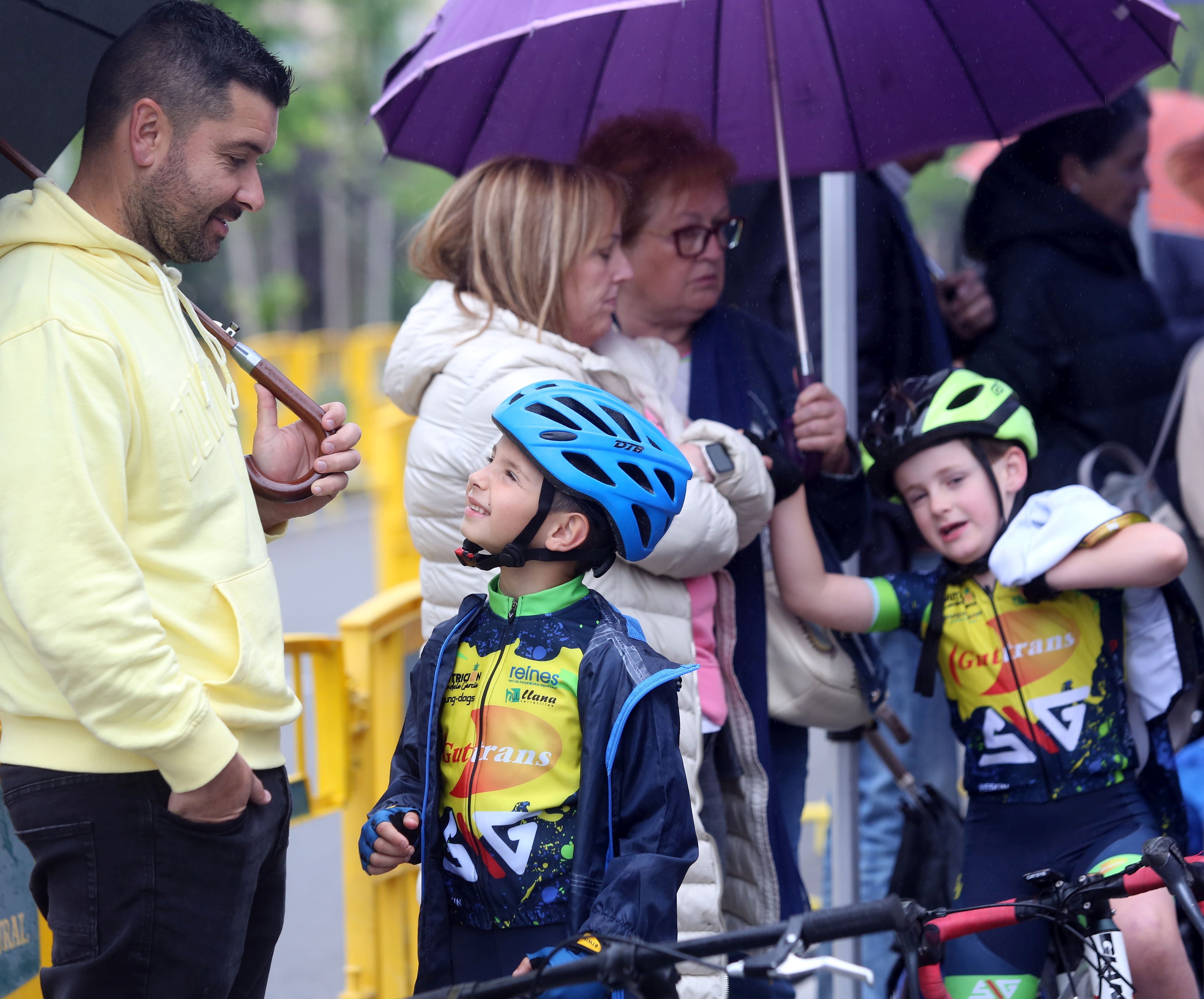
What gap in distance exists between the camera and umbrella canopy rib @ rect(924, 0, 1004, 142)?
10.8ft

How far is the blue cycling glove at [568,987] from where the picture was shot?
6.02 feet

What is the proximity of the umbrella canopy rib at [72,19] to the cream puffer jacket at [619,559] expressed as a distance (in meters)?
0.81

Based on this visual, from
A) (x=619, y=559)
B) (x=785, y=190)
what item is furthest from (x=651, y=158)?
(x=619, y=559)

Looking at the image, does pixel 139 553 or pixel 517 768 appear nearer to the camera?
pixel 139 553

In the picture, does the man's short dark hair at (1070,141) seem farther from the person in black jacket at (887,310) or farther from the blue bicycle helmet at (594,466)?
the blue bicycle helmet at (594,466)

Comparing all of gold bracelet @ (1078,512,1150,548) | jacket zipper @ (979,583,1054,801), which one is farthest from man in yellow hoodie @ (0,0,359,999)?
gold bracelet @ (1078,512,1150,548)

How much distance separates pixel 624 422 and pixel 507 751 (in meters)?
0.62

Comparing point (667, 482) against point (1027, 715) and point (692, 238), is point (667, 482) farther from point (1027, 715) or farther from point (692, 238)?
point (1027, 715)

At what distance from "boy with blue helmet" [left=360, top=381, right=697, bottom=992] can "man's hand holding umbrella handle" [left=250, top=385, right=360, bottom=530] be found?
30 cm

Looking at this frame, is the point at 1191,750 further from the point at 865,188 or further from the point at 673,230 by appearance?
the point at 865,188

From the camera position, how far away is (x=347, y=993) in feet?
12.7

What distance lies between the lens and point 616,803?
83.6 inches

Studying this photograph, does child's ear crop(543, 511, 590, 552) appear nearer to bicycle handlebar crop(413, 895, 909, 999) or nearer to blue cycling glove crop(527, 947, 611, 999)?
blue cycling glove crop(527, 947, 611, 999)

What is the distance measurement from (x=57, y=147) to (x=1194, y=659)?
2.69 m
